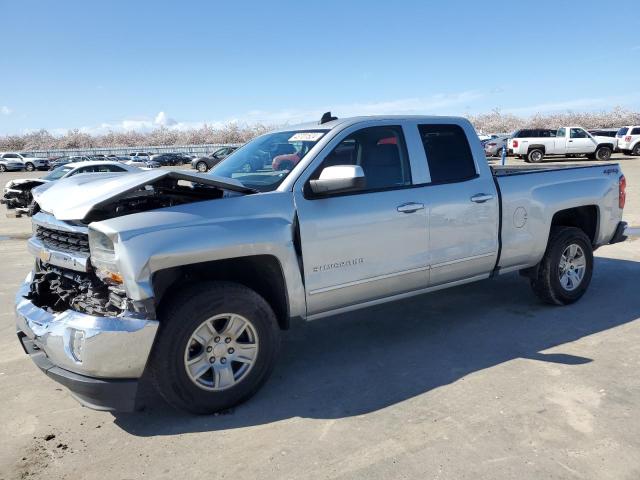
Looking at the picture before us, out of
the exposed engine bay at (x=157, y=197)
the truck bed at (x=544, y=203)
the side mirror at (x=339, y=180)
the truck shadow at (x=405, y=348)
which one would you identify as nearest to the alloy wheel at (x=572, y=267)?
the truck shadow at (x=405, y=348)

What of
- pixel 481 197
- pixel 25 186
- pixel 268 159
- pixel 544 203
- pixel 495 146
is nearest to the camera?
pixel 268 159

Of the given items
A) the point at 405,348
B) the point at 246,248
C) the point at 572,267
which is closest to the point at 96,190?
the point at 246,248

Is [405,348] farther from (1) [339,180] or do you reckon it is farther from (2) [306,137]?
(2) [306,137]

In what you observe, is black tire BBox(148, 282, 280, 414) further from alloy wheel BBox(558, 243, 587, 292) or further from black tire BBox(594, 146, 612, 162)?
black tire BBox(594, 146, 612, 162)

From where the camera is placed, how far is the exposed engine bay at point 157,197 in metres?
3.34

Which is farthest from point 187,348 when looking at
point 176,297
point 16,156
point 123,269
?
point 16,156

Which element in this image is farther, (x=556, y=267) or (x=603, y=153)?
(x=603, y=153)

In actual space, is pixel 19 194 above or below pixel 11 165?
below

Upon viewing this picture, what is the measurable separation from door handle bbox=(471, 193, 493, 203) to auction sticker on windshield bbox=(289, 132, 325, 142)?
1.46m

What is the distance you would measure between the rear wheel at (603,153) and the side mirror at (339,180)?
101 ft

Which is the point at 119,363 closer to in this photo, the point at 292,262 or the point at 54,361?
the point at 54,361

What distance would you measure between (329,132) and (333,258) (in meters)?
0.99

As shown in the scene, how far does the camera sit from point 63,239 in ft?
11.3

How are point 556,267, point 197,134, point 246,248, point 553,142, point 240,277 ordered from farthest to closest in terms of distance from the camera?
1. point 197,134
2. point 553,142
3. point 556,267
4. point 240,277
5. point 246,248
